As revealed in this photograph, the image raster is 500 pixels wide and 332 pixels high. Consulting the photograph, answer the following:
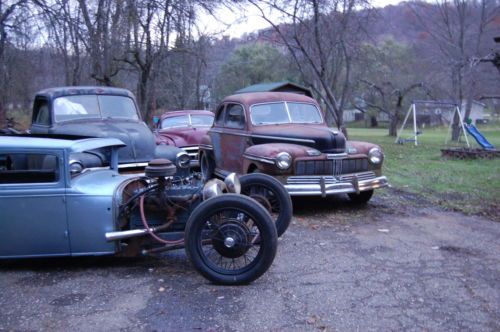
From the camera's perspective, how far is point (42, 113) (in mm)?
9031

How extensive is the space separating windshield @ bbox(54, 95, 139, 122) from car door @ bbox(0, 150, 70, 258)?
4229 mm

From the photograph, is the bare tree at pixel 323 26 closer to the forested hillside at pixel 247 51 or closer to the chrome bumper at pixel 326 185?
the forested hillside at pixel 247 51

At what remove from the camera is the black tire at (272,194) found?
549 centimetres

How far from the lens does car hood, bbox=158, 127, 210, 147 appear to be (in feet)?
38.2

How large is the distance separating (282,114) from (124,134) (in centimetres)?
274

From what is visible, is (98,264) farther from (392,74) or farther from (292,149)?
(392,74)

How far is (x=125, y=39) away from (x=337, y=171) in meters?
12.6

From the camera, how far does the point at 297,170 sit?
23.2ft

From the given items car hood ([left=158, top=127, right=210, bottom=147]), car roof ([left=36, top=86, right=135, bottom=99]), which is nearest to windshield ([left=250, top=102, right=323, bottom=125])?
car roof ([left=36, top=86, right=135, bottom=99])

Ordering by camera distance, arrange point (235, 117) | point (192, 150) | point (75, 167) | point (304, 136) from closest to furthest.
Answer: point (75, 167) → point (304, 136) → point (235, 117) → point (192, 150)

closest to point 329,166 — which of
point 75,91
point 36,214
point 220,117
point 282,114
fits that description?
point 282,114

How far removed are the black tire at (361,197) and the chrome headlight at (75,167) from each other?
460 cm

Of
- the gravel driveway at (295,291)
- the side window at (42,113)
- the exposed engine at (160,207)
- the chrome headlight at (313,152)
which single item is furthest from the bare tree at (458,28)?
the exposed engine at (160,207)

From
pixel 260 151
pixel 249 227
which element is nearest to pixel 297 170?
pixel 260 151
